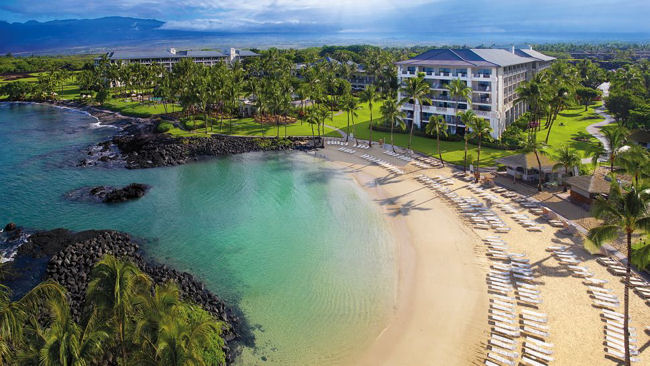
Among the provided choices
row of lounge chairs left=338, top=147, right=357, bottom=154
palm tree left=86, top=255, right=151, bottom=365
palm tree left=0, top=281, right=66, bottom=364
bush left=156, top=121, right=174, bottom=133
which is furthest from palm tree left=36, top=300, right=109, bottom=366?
bush left=156, top=121, right=174, bottom=133

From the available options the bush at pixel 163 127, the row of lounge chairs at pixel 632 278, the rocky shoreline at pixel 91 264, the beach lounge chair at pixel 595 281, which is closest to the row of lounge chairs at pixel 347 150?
the bush at pixel 163 127

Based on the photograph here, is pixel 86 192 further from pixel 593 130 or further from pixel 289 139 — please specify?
pixel 593 130

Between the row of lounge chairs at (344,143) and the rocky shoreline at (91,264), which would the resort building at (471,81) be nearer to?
the row of lounge chairs at (344,143)

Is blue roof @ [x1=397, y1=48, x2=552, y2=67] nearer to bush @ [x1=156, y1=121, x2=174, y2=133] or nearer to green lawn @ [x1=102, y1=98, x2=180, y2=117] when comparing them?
bush @ [x1=156, y1=121, x2=174, y2=133]

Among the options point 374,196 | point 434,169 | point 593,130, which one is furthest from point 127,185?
point 593,130

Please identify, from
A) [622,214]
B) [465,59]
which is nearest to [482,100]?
[465,59]
